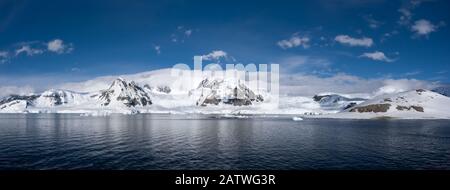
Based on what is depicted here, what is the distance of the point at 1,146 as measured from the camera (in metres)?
56.6

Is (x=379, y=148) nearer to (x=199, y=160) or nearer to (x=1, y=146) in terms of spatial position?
(x=199, y=160)

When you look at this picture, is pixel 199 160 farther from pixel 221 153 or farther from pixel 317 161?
pixel 317 161
